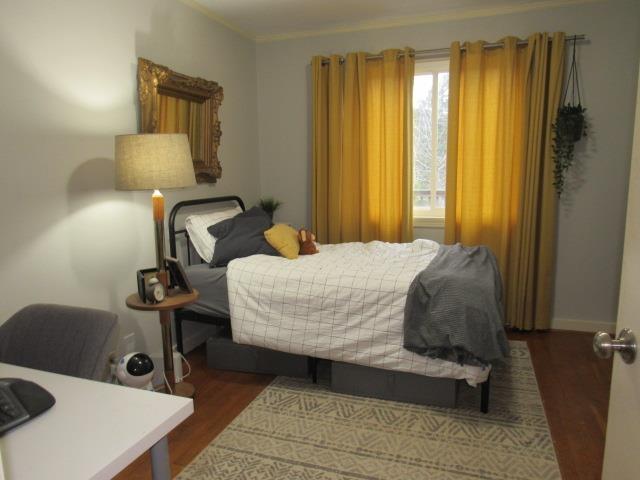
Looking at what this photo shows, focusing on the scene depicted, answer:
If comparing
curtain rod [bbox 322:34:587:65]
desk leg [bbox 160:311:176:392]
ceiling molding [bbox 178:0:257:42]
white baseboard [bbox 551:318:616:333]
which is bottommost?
white baseboard [bbox 551:318:616:333]

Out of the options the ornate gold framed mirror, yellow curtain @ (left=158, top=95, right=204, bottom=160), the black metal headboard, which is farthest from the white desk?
yellow curtain @ (left=158, top=95, right=204, bottom=160)

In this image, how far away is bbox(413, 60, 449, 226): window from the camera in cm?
395

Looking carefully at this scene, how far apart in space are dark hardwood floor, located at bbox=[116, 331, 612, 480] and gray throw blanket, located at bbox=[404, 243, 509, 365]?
1.75 ft

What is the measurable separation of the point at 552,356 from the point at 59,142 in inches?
133

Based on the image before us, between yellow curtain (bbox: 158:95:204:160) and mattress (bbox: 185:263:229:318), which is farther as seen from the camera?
yellow curtain (bbox: 158:95:204:160)

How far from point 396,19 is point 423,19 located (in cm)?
22

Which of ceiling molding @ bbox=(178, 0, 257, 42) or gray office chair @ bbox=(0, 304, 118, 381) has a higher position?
ceiling molding @ bbox=(178, 0, 257, 42)

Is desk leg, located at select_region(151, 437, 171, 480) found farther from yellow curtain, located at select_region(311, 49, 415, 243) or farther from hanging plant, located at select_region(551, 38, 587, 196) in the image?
hanging plant, located at select_region(551, 38, 587, 196)

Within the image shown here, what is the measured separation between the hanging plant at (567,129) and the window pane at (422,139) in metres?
0.99

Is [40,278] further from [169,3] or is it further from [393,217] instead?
[393,217]

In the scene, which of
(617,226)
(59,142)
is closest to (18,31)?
(59,142)

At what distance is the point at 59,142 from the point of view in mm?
2342

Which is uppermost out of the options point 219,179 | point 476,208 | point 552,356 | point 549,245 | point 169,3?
point 169,3

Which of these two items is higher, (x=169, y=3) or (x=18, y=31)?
(x=169, y=3)
